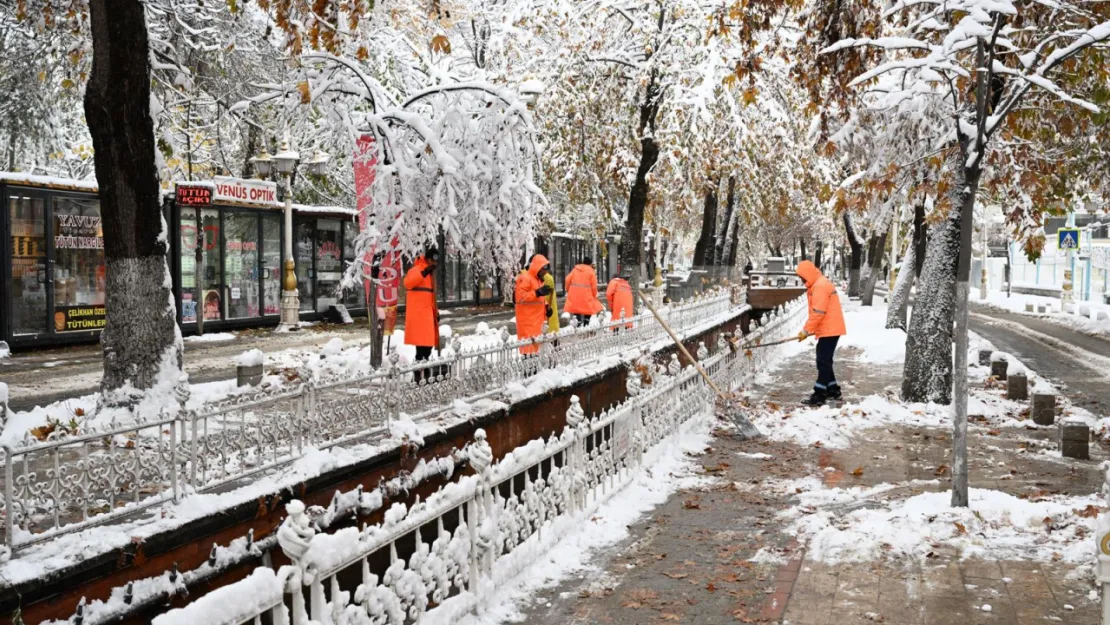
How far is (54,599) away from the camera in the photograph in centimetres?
447

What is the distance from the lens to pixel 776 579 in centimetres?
625

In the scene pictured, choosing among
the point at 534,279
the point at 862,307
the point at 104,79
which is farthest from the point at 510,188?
the point at 862,307

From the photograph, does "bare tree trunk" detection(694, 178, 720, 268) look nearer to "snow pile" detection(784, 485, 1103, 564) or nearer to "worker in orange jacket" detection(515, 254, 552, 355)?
"worker in orange jacket" detection(515, 254, 552, 355)

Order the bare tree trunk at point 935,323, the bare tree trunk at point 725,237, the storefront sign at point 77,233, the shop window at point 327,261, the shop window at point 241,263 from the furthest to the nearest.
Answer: the bare tree trunk at point 725,237 → the shop window at point 327,261 → the shop window at point 241,263 → the storefront sign at point 77,233 → the bare tree trunk at point 935,323

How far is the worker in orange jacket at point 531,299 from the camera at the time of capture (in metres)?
13.2

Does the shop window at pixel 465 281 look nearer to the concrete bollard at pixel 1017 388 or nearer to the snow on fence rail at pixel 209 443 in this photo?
the concrete bollard at pixel 1017 388

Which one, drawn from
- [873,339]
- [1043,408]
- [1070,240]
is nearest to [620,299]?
A: [1043,408]

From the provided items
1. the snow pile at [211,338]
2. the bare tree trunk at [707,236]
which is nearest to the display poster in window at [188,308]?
the snow pile at [211,338]

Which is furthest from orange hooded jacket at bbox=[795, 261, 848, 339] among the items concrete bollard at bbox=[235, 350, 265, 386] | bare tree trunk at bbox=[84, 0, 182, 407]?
bare tree trunk at bbox=[84, 0, 182, 407]

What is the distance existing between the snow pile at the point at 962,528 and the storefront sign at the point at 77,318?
13.8 metres

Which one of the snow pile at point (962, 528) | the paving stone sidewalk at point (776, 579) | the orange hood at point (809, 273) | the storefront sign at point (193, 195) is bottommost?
the paving stone sidewalk at point (776, 579)

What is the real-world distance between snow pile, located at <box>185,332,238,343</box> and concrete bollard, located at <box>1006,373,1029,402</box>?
13761 mm

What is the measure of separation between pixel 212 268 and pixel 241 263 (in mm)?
895

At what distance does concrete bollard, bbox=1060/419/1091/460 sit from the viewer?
9.85 metres
